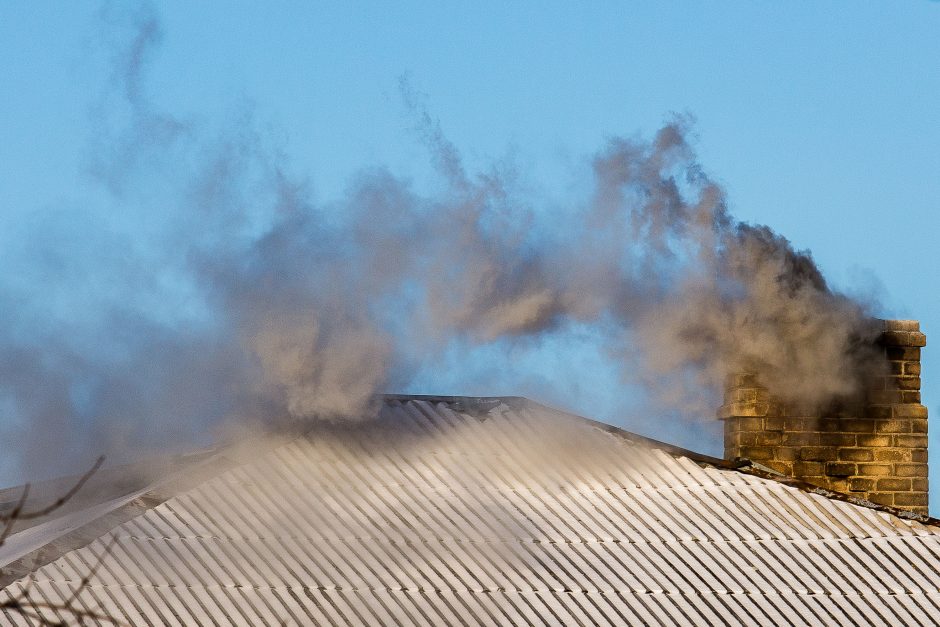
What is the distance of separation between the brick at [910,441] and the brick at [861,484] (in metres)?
0.50

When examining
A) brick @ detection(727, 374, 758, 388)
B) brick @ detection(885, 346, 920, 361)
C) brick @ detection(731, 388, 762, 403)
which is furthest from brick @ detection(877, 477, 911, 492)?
brick @ detection(727, 374, 758, 388)

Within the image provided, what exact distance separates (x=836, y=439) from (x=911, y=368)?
1.19m

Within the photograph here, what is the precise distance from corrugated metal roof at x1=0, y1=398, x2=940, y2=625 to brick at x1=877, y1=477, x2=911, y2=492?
2.12 metres

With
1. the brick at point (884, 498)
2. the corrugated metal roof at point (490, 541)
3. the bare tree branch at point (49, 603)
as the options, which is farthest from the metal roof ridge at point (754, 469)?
the bare tree branch at point (49, 603)

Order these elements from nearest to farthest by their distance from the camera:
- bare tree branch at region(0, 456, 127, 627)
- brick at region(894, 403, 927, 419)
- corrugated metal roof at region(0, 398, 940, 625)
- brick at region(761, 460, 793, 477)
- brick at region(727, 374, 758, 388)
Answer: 1. bare tree branch at region(0, 456, 127, 627)
2. corrugated metal roof at region(0, 398, 940, 625)
3. brick at region(761, 460, 793, 477)
4. brick at region(894, 403, 927, 419)
5. brick at region(727, 374, 758, 388)

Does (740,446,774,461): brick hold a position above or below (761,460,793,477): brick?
above

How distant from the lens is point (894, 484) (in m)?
Answer: 14.6

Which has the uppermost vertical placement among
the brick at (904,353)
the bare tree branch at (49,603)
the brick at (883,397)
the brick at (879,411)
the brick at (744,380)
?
the brick at (904,353)

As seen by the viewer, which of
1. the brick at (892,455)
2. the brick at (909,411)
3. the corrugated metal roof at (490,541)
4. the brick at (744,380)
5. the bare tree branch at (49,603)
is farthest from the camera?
the brick at (744,380)

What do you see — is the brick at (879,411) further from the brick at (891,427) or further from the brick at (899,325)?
the brick at (899,325)

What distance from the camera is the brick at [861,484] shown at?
47.4ft

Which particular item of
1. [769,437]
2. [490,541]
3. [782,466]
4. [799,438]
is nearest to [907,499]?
[799,438]

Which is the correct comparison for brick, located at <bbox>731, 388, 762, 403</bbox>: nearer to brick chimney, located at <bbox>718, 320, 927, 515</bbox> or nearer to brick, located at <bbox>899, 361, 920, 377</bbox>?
brick chimney, located at <bbox>718, 320, 927, 515</bbox>

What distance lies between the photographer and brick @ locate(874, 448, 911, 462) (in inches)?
570
